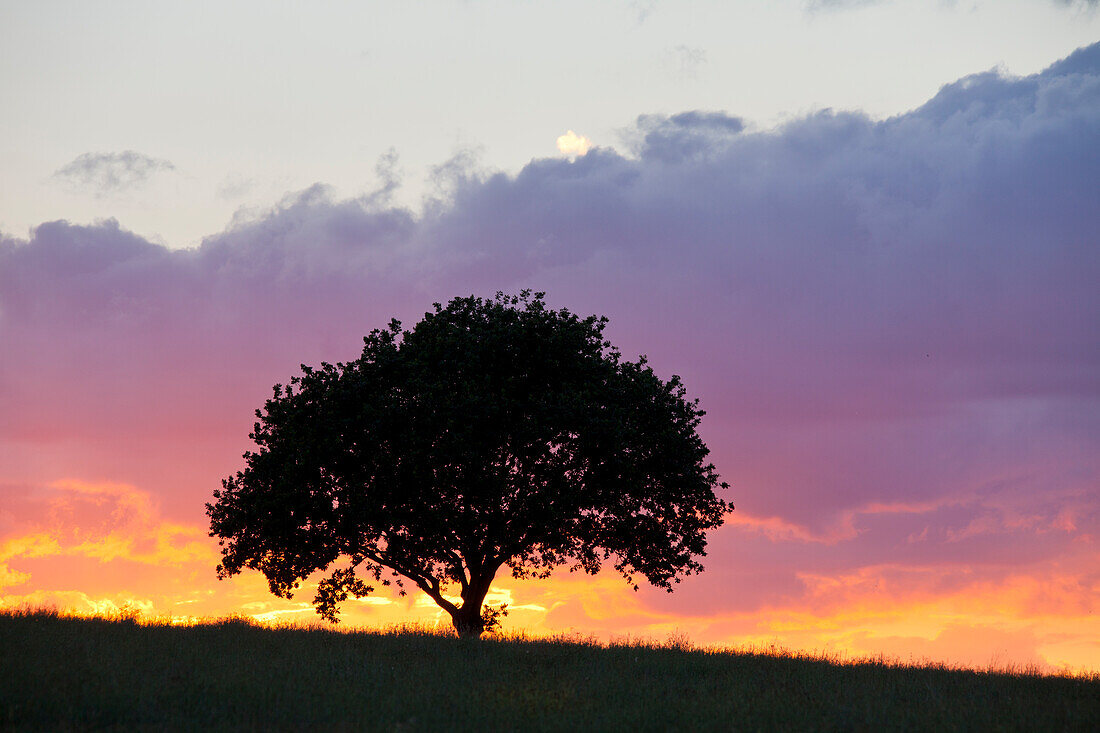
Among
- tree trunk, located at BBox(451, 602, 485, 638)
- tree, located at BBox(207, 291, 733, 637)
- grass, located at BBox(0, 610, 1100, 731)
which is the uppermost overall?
tree, located at BBox(207, 291, 733, 637)

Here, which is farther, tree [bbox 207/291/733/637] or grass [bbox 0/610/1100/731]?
tree [bbox 207/291/733/637]

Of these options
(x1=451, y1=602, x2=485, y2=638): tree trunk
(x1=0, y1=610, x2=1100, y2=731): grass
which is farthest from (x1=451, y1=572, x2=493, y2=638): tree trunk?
(x1=0, y1=610, x2=1100, y2=731): grass

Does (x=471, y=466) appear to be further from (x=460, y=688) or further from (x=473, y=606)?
(x=460, y=688)

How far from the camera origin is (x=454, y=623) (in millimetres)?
33719

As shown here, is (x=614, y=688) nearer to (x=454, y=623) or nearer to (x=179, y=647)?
(x=179, y=647)

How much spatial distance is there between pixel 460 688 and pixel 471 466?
12.5 meters

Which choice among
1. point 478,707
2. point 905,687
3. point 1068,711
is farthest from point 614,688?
point 1068,711

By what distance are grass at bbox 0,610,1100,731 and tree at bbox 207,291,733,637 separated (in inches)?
241

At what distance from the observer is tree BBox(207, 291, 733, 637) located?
103 ft

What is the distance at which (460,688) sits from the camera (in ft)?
65.4

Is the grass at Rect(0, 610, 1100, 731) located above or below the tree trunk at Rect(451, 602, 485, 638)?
below

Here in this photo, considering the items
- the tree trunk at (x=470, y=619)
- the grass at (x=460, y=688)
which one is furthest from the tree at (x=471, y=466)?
the grass at (x=460, y=688)

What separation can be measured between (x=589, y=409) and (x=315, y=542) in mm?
11368

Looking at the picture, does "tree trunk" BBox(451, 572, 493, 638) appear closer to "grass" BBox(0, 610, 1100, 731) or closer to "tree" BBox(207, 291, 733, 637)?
"tree" BBox(207, 291, 733, 637)
